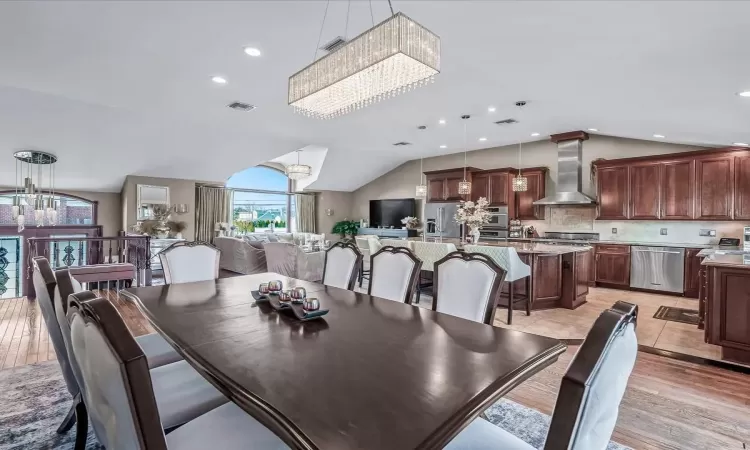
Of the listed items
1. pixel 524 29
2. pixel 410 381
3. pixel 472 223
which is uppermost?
pixel 524 29

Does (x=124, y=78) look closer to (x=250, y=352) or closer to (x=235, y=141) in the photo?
(x=235, y=141)

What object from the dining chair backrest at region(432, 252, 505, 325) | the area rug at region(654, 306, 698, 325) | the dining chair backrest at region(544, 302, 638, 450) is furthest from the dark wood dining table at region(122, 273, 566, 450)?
the area rug at region(654, 306, 698, 325)

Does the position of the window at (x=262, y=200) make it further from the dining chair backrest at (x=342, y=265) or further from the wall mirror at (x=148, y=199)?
the dining chair backrest at (x=342, y=265)

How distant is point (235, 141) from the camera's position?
782 cm

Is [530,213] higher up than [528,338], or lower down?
higher up

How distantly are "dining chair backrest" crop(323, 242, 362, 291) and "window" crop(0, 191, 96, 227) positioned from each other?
822 centimetres

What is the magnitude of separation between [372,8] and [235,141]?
6.00 m

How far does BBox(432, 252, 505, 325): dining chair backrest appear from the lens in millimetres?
2123

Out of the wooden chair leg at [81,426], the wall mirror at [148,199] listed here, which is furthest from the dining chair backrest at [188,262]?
the wall mirror at [148,199]

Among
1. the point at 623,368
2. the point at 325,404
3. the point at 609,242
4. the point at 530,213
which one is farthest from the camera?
the point at 530,213

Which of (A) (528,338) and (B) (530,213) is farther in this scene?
(B) (530,213)

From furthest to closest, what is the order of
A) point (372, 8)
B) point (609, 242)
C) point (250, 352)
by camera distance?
point (609, 242) → point (372, 8) → point (250, 352)

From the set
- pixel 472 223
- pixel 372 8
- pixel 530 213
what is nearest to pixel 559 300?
pixel 472 223

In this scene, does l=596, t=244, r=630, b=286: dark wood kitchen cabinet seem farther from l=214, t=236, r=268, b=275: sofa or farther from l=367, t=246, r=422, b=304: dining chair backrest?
l=214, t=236, r=268, b=275: sofa
